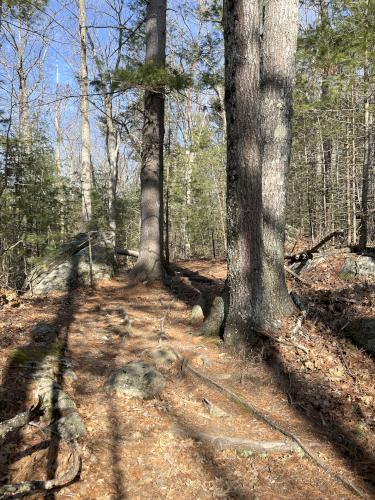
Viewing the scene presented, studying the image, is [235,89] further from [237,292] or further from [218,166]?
[218,166]

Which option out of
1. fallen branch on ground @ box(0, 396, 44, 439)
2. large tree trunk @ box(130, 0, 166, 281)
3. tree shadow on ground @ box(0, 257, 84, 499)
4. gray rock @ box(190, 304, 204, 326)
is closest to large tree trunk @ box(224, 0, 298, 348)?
gray rock @ box(190, 304, 204, 326)

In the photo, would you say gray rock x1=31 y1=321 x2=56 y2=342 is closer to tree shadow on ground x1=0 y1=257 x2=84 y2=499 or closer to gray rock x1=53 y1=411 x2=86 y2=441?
tree shadow on ground x1=0 y1=257 x2=84 y2=499

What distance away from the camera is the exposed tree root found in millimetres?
3250

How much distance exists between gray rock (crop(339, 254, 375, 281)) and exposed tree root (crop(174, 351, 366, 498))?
4494 millimetres

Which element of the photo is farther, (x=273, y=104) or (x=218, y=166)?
(x=218, y=166)

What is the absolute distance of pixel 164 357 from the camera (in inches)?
210

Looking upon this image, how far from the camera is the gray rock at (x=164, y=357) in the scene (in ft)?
17.2

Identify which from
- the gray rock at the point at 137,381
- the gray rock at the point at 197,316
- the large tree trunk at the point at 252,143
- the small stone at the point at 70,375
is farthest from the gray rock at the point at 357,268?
the small stone at the point at 70,375

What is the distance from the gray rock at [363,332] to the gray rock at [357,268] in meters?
2.46

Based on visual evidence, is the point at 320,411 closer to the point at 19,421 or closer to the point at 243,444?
the point at 243,444

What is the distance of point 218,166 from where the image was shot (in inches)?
766

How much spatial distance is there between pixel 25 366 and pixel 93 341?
170cm

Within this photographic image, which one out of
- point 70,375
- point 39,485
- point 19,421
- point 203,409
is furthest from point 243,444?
point 70,375

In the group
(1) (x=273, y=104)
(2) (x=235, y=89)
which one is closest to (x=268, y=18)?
(1) (x=273, y=104)
